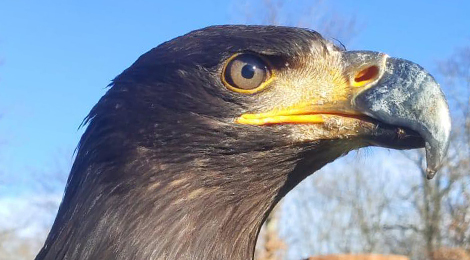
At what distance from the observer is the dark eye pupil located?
3160 mm

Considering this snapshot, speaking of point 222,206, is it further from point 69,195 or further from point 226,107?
point 69,195

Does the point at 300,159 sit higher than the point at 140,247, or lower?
higher

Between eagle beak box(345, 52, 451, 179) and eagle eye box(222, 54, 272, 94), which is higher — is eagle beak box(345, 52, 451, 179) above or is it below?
below

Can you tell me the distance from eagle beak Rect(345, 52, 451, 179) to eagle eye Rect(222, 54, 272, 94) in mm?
488

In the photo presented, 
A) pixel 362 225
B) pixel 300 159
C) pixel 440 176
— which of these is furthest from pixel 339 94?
pixel 362 225

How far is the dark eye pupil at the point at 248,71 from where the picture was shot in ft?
10.4

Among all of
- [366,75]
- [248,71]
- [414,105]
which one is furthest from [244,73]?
[414,105]

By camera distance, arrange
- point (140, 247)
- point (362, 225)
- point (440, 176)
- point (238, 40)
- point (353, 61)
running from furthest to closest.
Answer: point (362, 225) < point (440, 176) < point (353, 61) < point (238, 40) < point (140, 247)

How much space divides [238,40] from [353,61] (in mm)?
654

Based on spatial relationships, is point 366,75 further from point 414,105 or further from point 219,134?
point 219,134

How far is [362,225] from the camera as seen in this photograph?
32.0 metres

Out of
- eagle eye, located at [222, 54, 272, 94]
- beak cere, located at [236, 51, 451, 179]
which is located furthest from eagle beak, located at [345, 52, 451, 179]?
eagle eye, located at [222, 54, 272, 94]

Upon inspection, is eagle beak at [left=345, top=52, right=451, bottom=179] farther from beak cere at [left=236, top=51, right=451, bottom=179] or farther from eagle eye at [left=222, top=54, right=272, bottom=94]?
eagle eye at [left=222, top=54, right=272, bottom=94]

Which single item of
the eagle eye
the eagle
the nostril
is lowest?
the eagle
